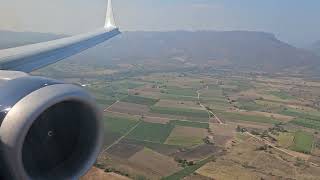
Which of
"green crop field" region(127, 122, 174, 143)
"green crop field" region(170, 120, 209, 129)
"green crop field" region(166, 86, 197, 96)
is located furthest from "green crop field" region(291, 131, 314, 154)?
"green crop field" region(166, 86, 197, 96)

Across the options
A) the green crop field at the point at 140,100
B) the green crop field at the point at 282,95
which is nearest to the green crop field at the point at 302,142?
the green crop field at the point at 140,100

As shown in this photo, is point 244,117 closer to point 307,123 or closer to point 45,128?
point 307,123

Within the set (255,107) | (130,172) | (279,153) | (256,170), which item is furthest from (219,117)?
(130,172)

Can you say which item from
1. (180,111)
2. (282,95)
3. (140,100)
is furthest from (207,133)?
(282,95)

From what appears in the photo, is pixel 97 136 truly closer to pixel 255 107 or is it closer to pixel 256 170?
pixel 256 170

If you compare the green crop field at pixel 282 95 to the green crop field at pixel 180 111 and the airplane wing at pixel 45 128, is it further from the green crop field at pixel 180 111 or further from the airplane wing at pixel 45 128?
the airplane wing at pixel 45 128

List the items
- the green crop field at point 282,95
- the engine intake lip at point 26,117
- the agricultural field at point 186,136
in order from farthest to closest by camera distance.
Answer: the green crop field at point 282,95, the agricultural field at point 186,136, the engine intake lip at point 26,117
